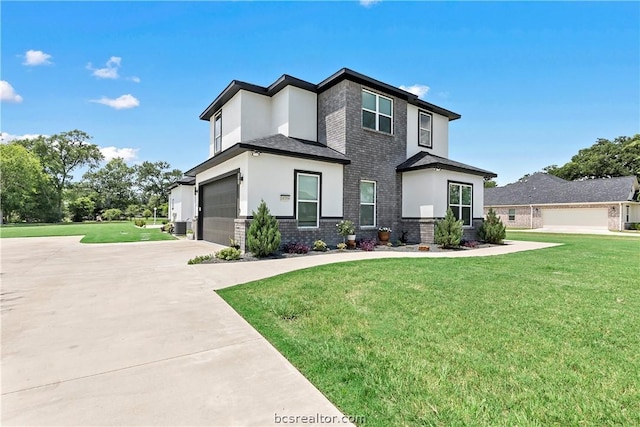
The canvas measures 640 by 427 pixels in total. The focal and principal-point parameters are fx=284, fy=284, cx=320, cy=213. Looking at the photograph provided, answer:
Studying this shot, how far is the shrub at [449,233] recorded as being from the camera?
11180 millimetres

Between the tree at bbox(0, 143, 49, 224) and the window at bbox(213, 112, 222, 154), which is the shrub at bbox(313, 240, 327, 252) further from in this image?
the tree at bbox(0, 143, 49, 224)

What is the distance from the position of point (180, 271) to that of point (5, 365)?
169 inches

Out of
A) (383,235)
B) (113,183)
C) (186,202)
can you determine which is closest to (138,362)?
(383,235)

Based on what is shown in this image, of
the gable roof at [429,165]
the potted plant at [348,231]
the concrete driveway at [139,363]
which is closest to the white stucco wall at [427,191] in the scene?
the gable roof at [429,165]

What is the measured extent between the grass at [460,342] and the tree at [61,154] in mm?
53734

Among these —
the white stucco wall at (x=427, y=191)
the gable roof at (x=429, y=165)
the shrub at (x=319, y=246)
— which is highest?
the gable roof at (x=429, y=165)

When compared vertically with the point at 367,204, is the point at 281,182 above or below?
above

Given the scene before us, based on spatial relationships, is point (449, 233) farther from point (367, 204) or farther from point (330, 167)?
point (330, 167)

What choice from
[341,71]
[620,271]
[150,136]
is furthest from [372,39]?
[150,136]

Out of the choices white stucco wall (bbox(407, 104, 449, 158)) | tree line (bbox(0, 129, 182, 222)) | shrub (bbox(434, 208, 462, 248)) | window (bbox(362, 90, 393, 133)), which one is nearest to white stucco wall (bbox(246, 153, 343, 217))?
window (bbox(362, 90, 393, 133))

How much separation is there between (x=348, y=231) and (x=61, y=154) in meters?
56.6

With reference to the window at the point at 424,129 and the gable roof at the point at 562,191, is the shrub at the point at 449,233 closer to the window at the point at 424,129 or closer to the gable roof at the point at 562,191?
the window at the point at 424,129

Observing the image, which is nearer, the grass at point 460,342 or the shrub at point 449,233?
the grass at point 460,342

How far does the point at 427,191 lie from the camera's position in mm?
12344
